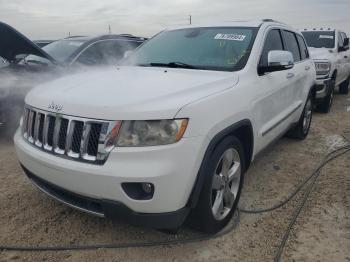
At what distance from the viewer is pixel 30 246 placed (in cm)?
290

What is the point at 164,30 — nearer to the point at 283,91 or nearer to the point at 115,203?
the point at 283,91

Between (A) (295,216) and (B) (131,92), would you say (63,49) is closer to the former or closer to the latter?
(B) (131,92)

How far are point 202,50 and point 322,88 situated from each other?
16.2 feet

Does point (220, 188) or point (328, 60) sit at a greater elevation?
point (328, 60)

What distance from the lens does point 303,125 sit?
5680mm

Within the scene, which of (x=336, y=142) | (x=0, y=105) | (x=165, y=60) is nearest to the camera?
(x=165, y=60)

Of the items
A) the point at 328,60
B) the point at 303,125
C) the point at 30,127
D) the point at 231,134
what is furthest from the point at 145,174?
the point at 328,60

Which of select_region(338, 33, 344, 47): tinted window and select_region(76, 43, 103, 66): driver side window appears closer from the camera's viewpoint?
select_region(76, 43, 103, 66): driver side window

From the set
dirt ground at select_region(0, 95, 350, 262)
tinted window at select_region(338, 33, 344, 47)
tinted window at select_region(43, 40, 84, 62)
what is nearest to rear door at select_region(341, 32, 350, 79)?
tinted window at select_region(338, 33, 344, 47)

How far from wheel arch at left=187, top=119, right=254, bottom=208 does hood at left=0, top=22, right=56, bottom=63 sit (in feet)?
10.2

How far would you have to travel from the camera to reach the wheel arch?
2611mm

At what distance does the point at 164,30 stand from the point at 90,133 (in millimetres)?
2542

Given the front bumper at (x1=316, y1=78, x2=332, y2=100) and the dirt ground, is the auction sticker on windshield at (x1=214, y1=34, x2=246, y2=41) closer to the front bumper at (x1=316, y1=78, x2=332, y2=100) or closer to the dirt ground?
the dirt ground

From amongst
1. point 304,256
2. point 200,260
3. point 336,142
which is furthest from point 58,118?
point 336,142
